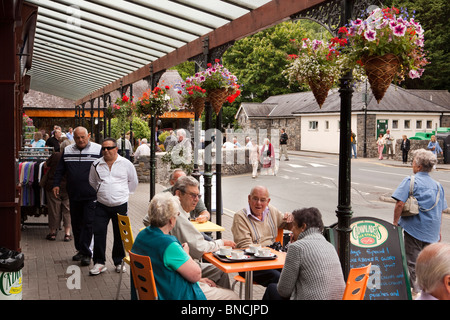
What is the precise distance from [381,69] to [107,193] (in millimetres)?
3923

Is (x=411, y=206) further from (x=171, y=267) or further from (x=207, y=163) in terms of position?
(x=207, y=163)

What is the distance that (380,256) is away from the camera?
197 inches

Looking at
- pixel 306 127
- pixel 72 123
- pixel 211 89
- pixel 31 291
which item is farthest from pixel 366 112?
pixel 31 291

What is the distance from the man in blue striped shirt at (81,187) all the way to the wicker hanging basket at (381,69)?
4384mm

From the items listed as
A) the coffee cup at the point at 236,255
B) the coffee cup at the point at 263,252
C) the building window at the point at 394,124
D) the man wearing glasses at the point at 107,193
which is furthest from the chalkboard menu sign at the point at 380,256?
the building window at the point at 394,124

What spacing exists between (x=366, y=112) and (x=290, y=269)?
33614 mm

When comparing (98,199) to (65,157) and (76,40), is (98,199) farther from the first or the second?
(76,40)

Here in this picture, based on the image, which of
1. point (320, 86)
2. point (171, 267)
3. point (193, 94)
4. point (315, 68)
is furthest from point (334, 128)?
point (171, 267)

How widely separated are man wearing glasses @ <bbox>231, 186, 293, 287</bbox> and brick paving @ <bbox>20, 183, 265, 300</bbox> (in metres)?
0.87

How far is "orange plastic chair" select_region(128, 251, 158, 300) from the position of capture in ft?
12.0

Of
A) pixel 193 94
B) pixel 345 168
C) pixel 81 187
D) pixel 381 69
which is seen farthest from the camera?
pixel 193 94

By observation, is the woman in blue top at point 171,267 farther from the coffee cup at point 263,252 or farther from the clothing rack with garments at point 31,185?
the clothing rack with garments at point 31,185

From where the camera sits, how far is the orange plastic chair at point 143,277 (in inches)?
144
